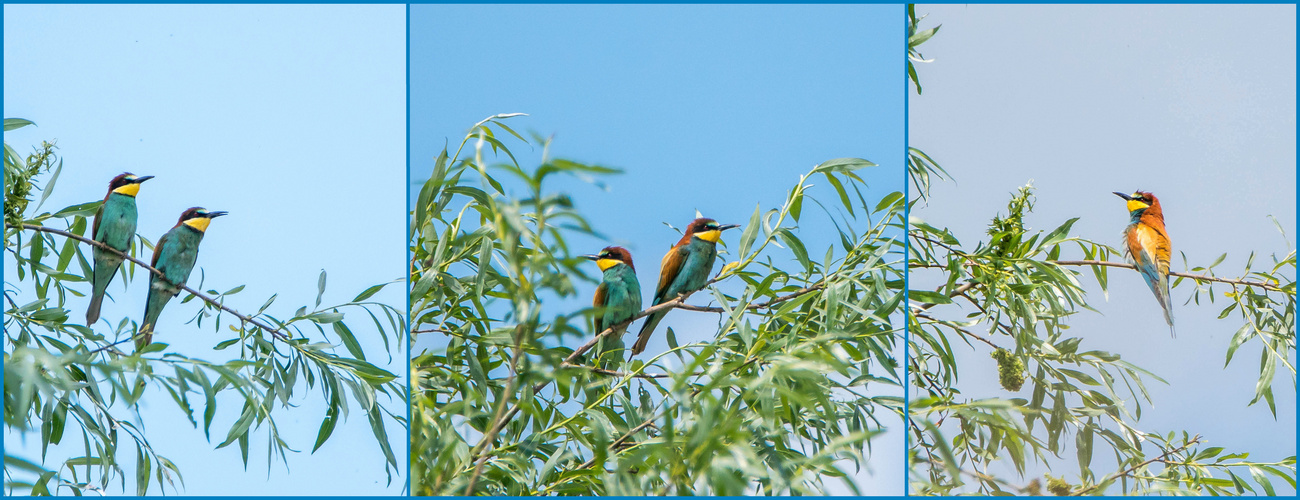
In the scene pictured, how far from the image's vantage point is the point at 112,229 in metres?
2.19

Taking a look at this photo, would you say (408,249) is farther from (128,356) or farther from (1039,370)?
(1039,370)

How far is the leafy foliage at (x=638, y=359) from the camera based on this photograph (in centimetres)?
180

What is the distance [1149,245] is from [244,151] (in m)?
1.89

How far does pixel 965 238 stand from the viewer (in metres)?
2.09

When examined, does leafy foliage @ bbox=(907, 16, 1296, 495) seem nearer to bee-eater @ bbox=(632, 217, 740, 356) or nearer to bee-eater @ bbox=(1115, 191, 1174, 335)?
bee-eater @ bbox=(1115, 191, 1174, 335)

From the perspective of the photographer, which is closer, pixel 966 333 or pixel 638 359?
pixel 638 359

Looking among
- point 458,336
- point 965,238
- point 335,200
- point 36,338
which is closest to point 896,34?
point 965,238

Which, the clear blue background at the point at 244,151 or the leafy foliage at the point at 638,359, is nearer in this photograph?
the leafy foliage at the point at 638,359

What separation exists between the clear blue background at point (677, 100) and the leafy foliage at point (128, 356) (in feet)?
0.75

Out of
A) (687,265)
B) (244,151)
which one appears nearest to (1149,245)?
(687,265)

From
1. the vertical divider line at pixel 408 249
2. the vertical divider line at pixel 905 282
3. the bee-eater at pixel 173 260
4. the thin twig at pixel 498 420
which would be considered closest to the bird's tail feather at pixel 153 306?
the bee-eater at pixel 173 260

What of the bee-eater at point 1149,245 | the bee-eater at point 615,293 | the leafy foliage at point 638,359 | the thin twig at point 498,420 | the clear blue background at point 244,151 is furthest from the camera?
the clear blue background at point 244,151

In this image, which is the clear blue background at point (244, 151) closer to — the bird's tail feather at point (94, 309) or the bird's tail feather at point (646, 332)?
the bird's tail feather at point (94, 309)

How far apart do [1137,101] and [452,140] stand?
55.0 inches
